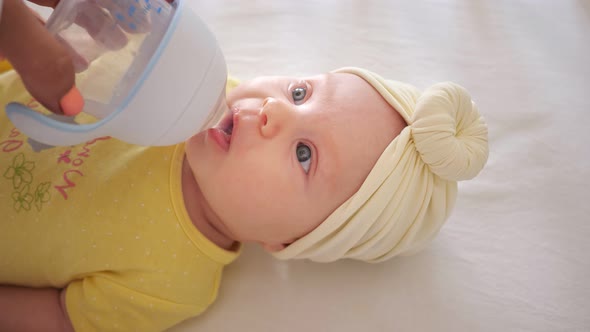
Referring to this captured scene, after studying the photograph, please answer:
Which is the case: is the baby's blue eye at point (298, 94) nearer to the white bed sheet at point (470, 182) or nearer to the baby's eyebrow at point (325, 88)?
the baby's eyebrow at point (325, 88)

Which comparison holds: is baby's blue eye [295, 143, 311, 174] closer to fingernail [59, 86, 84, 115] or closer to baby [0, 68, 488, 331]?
baby [0, 68, 488, 331]

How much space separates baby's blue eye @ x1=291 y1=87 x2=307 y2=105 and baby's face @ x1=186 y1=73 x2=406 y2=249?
14mm

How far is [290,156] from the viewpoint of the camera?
951 mm

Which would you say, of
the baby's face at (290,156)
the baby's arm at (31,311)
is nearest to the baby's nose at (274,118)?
the baby's face at (290,156)

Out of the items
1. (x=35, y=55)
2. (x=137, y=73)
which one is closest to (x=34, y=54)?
(x=35, y=55)

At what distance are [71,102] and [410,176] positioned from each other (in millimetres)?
648

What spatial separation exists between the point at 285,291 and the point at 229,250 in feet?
0.57

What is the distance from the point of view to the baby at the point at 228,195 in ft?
3.12

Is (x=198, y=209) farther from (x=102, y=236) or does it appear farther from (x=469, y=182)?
(x=469, y=182)

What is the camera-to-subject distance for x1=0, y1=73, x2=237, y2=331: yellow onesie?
100 centimetres

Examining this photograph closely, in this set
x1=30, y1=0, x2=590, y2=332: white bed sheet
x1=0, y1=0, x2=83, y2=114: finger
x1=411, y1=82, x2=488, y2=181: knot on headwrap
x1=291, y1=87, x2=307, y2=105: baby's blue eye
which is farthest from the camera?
x1=30, y1=0, x2=590, y2=332: white bed sheet

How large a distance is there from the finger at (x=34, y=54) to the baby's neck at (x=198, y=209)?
0.44 m

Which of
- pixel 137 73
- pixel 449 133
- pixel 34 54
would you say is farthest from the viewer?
pixel 449 133

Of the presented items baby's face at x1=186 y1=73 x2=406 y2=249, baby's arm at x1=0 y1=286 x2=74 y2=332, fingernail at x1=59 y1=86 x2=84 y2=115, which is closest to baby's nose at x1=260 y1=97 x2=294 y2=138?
baby's face at x1=186 y1=73 x2=406 y2=249
